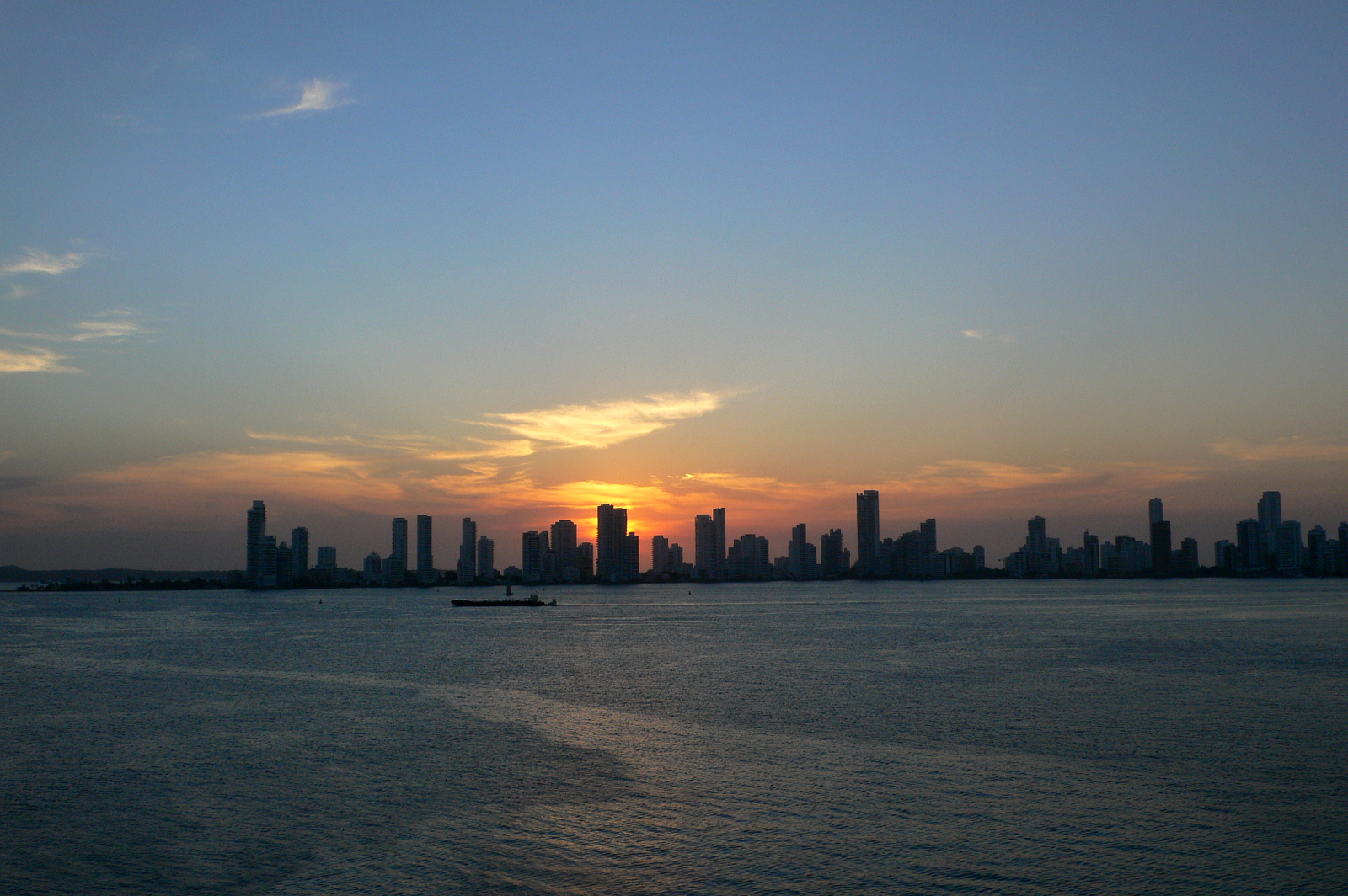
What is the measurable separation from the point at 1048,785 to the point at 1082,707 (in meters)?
25.6

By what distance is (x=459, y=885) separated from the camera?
3428 cm

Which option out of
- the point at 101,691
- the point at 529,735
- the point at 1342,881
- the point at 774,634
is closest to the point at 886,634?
the point at 774,634

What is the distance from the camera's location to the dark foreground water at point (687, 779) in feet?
116

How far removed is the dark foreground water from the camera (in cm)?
3538

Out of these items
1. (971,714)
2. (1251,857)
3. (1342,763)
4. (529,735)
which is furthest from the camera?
(971,714)

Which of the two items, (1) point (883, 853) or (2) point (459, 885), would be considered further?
(1) point (883, 853)

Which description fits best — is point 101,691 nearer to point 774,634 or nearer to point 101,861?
point 101,861

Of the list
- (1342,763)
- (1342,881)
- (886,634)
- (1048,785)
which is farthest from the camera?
(886,634)

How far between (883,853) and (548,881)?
517 inches

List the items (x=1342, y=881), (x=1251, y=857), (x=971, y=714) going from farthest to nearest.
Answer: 1. (x=971, y=714)
2. (x=1251, y=857)
3. (x=1342, y=881)

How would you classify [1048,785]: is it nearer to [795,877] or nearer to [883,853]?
[883,853]

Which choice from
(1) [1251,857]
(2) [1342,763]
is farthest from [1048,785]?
(2) [1342,763]

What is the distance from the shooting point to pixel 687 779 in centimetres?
4897

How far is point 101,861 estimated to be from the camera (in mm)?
37156
